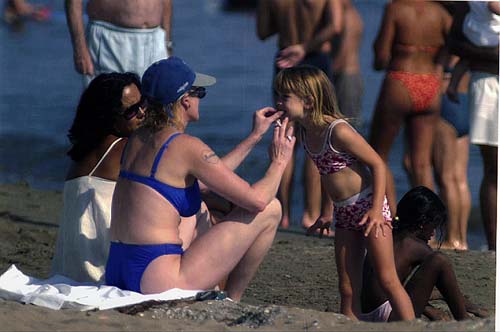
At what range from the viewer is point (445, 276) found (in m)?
5.72

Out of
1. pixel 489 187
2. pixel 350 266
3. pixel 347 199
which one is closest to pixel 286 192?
pixel 489 187

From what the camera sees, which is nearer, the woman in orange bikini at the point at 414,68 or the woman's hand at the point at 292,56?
the woman in orange bikini at the point at 414,68

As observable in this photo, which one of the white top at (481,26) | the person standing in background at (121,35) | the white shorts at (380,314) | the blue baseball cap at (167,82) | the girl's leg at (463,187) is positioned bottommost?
the girl's leg at (463,187)

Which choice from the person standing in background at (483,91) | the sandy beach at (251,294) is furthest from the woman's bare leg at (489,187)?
the sandy beach at (251,294)

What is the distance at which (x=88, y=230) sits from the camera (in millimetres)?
5918

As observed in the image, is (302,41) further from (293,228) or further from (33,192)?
(33,192)

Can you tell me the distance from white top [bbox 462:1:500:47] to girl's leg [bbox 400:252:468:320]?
2.23 metres

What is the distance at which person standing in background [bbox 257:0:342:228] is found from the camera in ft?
27.3

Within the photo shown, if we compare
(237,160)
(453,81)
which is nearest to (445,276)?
(237,160)

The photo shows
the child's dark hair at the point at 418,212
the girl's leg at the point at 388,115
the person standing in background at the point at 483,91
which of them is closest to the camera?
the child's dark hair at the point at 418,212

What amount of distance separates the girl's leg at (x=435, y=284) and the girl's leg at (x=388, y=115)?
206 centimetres

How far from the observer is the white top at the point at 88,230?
5.90 m

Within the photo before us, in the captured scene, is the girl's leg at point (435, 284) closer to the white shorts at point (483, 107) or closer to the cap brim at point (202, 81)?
A: the cap brim at point (202, 81)

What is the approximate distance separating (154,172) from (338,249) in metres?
0.98
